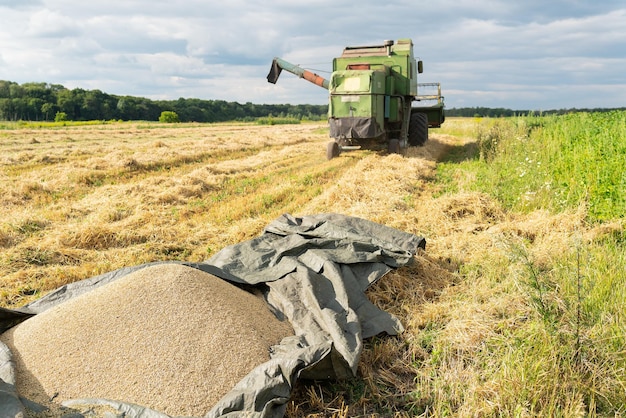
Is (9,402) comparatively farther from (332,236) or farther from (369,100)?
(369,100)

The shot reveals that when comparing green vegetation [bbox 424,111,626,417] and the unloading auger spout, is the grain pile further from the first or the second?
the unloading auger spout

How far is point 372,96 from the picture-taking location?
478 inches

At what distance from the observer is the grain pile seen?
9.25ft

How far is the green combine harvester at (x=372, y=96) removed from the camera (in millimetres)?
12219

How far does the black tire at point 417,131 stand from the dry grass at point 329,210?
278 cm

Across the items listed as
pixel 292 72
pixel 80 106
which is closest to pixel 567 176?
pixel 292 72

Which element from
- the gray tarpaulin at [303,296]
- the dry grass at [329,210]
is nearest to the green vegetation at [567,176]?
the dry grass at [329,210]

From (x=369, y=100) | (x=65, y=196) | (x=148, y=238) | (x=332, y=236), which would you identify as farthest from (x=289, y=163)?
(x=332, y=236)

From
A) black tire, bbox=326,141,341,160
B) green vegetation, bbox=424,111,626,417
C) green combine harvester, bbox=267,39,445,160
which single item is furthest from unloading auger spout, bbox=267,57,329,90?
green vegetation, bbox=424,111,626,417

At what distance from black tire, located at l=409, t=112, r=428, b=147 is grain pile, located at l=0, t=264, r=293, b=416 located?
12.8 meters

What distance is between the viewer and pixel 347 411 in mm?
2863

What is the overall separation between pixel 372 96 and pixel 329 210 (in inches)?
215

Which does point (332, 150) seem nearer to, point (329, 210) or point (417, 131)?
point (417, 131)

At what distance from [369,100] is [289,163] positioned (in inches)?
123
